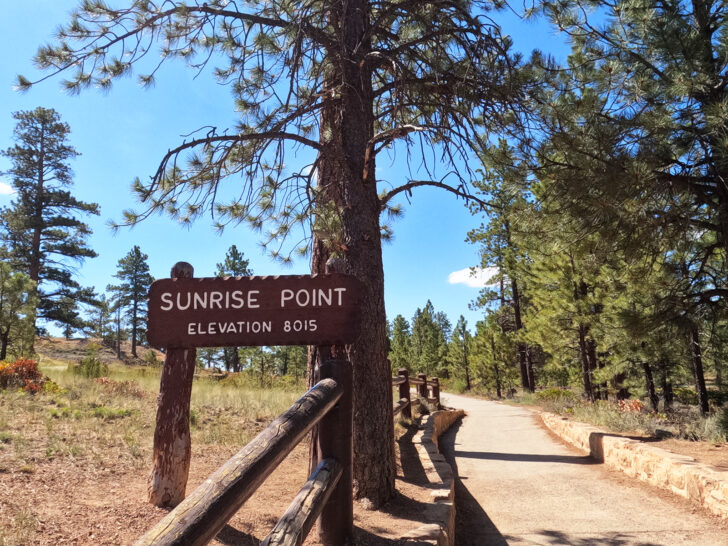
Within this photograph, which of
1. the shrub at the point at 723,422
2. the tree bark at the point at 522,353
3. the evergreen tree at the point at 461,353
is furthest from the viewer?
the evergreen tree at the point at 461,353

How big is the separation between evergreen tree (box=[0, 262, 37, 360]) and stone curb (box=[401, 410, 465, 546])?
49.6ft

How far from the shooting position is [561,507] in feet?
17.5

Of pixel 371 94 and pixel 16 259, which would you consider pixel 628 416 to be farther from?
pixel 16 259

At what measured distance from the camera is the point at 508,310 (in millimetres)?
29078

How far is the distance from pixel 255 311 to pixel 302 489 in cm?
103

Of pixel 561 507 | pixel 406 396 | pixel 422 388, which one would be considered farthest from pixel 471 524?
pixel 422 388

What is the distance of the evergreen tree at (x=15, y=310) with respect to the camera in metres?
15.8

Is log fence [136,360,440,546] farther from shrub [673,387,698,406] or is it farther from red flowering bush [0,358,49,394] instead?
shrub [673,387,698,406]

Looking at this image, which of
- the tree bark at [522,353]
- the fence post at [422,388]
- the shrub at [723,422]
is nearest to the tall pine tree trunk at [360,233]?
the shrub at [723,422]

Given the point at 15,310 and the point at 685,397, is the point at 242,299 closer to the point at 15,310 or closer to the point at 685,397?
the point at 15,310

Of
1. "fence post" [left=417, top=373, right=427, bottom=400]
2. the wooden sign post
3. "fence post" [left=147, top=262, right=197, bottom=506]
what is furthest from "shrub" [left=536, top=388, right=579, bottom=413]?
the wooden sign post

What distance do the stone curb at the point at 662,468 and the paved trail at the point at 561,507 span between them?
14cm

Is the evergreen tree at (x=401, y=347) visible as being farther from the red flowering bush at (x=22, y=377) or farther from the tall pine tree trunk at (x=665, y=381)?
the red flowering bush at (x=22, y=377)

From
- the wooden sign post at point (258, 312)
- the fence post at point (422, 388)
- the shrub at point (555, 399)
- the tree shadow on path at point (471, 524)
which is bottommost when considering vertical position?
the shrub at point (555, 399)
